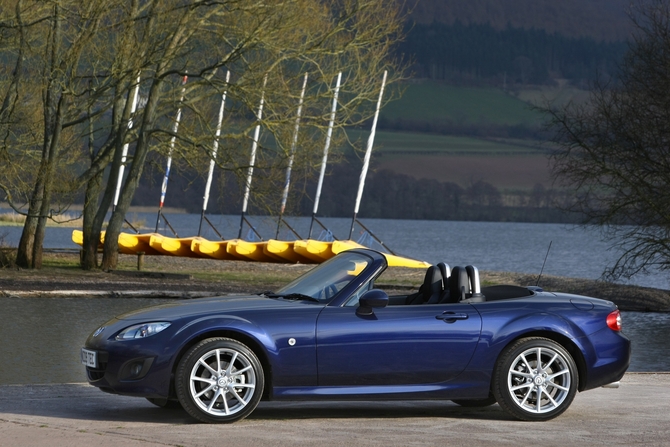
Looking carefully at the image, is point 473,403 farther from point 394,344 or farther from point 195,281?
point 195,281

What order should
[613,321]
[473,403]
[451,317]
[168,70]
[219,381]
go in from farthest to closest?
1. [168,70]
2. [473,403]
3. [613,321]
4. [451,317]
5. [219,381]

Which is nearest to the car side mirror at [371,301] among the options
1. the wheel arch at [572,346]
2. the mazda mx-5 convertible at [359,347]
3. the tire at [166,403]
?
the mazda mx-5 convertible at [359,347]

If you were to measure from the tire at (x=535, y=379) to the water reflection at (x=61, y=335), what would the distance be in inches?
198

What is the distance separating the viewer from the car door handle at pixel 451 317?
8648 mm

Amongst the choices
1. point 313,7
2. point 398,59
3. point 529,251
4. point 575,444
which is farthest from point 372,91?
point 529,251

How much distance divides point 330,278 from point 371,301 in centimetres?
59

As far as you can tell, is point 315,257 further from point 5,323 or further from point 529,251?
point 529,251

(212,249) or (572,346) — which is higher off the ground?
(212,249)

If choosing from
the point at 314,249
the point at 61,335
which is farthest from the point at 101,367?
the point at 314,249

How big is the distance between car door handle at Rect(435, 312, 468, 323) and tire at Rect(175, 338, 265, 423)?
1520 millimetres

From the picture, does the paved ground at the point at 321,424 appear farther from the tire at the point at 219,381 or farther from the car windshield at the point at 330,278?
the car windshield at the point at 330,278

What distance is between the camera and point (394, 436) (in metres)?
7.69

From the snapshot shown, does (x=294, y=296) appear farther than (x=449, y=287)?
No

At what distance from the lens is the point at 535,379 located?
8758 mm
